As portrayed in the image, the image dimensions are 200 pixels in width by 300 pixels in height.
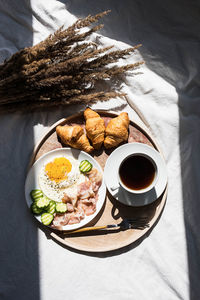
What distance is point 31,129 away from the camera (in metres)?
2.15

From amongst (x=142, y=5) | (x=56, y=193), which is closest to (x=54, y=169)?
(x=56, y=193)

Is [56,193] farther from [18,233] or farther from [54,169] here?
[18,233]

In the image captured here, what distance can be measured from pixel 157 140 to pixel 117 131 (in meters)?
0.36

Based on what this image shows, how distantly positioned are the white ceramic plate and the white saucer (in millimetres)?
72

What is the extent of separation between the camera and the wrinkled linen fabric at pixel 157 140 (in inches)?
80.7

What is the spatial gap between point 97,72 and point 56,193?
0.87 metres

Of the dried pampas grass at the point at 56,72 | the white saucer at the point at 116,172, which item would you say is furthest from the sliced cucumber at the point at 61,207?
the dried pampas grass at the point at 56,72

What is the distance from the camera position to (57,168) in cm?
203

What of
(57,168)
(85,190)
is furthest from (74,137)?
(85,190)

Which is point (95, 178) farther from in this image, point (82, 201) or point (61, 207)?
point (61, 207)

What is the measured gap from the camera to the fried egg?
202 centimetres

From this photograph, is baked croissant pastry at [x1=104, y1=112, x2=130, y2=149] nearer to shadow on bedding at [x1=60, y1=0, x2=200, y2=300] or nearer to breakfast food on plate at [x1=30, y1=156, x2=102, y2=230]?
breakfast food on plate at [x1=30, y1=156, x2=102, y2=230]

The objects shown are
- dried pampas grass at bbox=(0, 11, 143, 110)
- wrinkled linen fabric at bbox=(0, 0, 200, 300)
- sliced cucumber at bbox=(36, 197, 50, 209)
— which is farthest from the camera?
wrinkled linen fabric at bbox=(0, 0, 200, 300)

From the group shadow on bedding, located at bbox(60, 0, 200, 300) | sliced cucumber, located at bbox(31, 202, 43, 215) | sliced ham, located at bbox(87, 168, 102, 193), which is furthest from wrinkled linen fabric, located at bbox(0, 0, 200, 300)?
sliced ham, located at bbox(87, 168, 102, 193)
